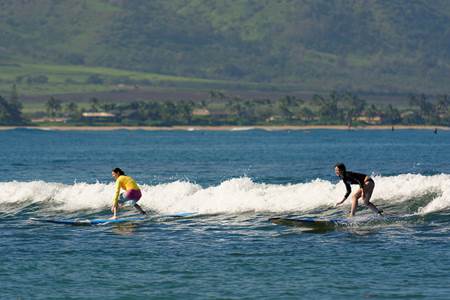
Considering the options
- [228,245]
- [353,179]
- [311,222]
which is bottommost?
[228,245]

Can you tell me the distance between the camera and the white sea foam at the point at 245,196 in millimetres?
39906

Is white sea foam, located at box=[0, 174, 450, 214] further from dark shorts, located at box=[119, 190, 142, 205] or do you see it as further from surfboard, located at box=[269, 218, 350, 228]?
dark shorts, located at box=[119, 190, 142, 205]

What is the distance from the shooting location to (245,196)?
41.6m

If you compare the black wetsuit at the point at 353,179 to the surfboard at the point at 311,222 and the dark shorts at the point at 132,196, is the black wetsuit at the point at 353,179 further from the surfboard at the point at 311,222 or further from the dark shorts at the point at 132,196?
the dark shorts at the point at 132,196

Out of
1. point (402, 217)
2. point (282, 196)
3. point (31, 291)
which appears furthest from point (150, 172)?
point (31, 291)

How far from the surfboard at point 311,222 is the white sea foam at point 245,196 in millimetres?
3965

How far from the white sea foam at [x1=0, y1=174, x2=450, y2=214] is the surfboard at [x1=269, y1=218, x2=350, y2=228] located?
13.0ft

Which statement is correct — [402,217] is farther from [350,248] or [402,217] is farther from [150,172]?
[150,172]

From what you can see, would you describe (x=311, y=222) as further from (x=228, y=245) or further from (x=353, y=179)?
(x=228, y=245)

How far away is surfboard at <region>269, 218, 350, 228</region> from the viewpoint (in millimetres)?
33719

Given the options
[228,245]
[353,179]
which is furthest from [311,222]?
[228,245]

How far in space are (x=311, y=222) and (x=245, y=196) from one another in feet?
25.5

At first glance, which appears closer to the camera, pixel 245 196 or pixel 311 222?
pixel 311 222

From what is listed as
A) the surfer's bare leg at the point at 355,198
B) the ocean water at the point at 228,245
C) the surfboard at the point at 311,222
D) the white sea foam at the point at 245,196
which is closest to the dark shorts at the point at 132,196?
the ocean water at the point at 228,245
